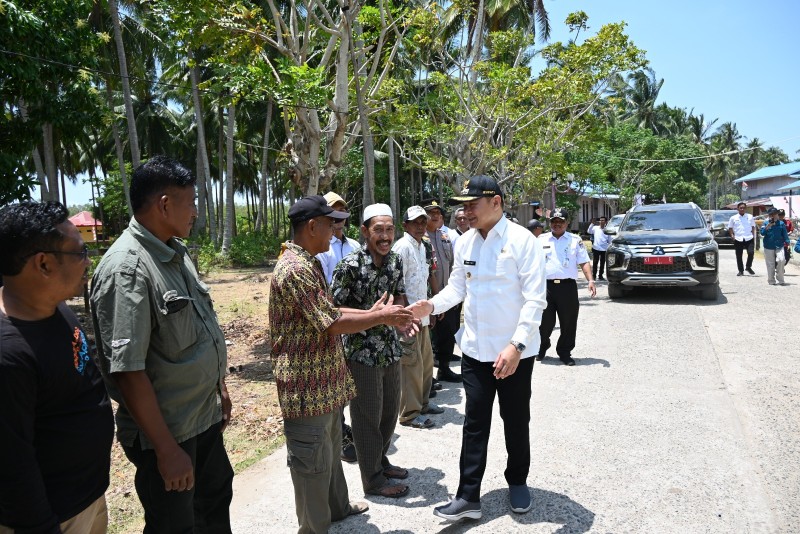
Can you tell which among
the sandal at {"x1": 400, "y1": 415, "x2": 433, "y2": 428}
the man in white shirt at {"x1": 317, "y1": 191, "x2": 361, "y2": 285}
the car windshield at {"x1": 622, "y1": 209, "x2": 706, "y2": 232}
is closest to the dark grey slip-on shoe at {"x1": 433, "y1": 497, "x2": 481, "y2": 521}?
the sandal at {"x1": 400, "y1": 415, "x2": 433, "y2": 428}

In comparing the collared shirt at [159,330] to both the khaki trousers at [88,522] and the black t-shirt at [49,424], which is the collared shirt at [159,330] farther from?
the khaki trousers at [88,522]

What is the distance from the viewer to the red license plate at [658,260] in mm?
11336

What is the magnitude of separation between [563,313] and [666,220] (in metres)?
6.57

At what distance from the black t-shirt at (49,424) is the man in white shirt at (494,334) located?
6.77ft

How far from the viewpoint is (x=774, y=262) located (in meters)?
13.4

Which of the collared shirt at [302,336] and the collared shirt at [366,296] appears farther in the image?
the collared shirt at [366,296]

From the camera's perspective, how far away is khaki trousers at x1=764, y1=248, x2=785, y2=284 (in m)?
13.2

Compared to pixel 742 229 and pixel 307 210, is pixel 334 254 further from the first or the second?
pixel 742 229

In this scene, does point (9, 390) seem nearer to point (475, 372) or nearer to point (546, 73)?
point (475, 372)

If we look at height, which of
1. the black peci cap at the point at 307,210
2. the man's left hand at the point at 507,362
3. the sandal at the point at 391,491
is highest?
the black peci cap at the point at 307,210

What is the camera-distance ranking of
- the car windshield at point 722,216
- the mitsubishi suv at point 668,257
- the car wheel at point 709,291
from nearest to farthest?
the mitsubishi suv at point 668,257 < the car wheel at point 709,291 < the car windshield at point 722,216

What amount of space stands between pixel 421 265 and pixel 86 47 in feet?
28.0

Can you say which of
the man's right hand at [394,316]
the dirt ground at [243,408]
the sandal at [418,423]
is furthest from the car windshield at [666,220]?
the man's right hand at [394,316]

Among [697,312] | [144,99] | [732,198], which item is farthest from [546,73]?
[732,198]
